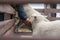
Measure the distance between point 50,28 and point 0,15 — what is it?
321 mm

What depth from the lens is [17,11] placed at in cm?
98

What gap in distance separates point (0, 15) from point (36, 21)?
1.52 ft

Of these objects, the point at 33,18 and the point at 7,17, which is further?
the point at 33,18

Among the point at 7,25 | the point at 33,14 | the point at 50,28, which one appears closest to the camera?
the point at 7,25

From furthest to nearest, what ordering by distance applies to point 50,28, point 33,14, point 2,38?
1. point 33,14
2. point 50,28
3. point 2,38

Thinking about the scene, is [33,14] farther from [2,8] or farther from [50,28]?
[2,8]

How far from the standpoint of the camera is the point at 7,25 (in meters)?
0.82

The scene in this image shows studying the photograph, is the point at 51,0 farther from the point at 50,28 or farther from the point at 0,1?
the point at 50,28

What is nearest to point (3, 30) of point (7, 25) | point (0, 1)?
point (7, 25)

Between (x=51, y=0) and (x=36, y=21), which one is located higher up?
(x=51, y=0)

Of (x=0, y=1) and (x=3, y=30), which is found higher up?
(x=0, y=1)

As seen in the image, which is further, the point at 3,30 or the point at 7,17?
the point at 7,17

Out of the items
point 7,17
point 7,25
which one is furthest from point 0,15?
point 7,25

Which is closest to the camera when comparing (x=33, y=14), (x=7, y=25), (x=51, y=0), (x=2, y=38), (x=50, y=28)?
(x=51, y=0)
